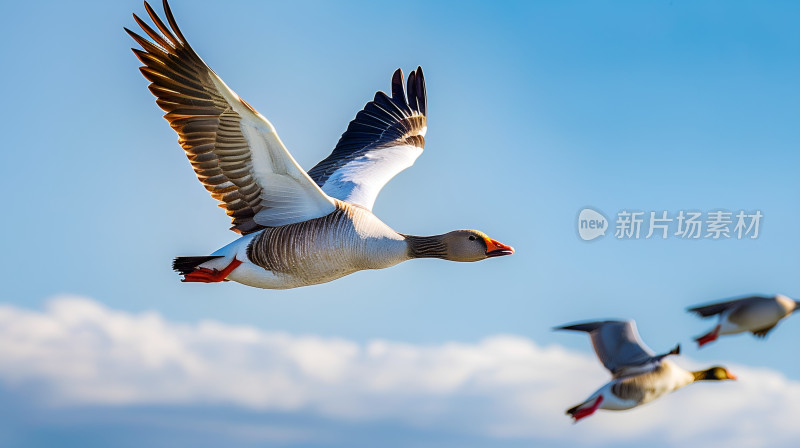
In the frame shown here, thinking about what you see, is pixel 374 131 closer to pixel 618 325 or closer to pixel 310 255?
pixel 310 255

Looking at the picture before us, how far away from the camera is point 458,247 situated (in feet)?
24.4

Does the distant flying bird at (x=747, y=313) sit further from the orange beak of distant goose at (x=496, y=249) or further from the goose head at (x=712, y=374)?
the orange beak of distant goose at (x=496, y=249)

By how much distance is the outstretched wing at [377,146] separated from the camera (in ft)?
28.7

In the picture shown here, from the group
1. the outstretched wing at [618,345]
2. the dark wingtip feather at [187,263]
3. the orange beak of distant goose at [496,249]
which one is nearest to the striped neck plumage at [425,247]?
the orange beak of distant goose at [496,249]

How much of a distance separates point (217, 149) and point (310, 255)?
3.81 feet

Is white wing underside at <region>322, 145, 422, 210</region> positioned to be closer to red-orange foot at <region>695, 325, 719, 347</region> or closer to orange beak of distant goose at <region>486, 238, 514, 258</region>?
orange beak of distant goose at <region>486, 238, 514, 258</region>

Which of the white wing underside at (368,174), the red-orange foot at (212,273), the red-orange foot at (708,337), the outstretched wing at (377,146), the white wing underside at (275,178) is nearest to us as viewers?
the red-orange foot at (708,337)

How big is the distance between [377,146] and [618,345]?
4.35 m

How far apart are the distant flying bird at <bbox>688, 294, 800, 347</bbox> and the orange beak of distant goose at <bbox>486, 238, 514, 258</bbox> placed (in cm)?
240

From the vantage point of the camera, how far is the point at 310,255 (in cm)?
731

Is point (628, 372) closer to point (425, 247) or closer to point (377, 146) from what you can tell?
point (425, 247)

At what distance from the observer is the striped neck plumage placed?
744 cm

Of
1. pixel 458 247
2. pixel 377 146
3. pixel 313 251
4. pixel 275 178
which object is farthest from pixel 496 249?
pixel 377 146

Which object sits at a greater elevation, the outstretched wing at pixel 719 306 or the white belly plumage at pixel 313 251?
the white belly plumage at pixel 313 251
